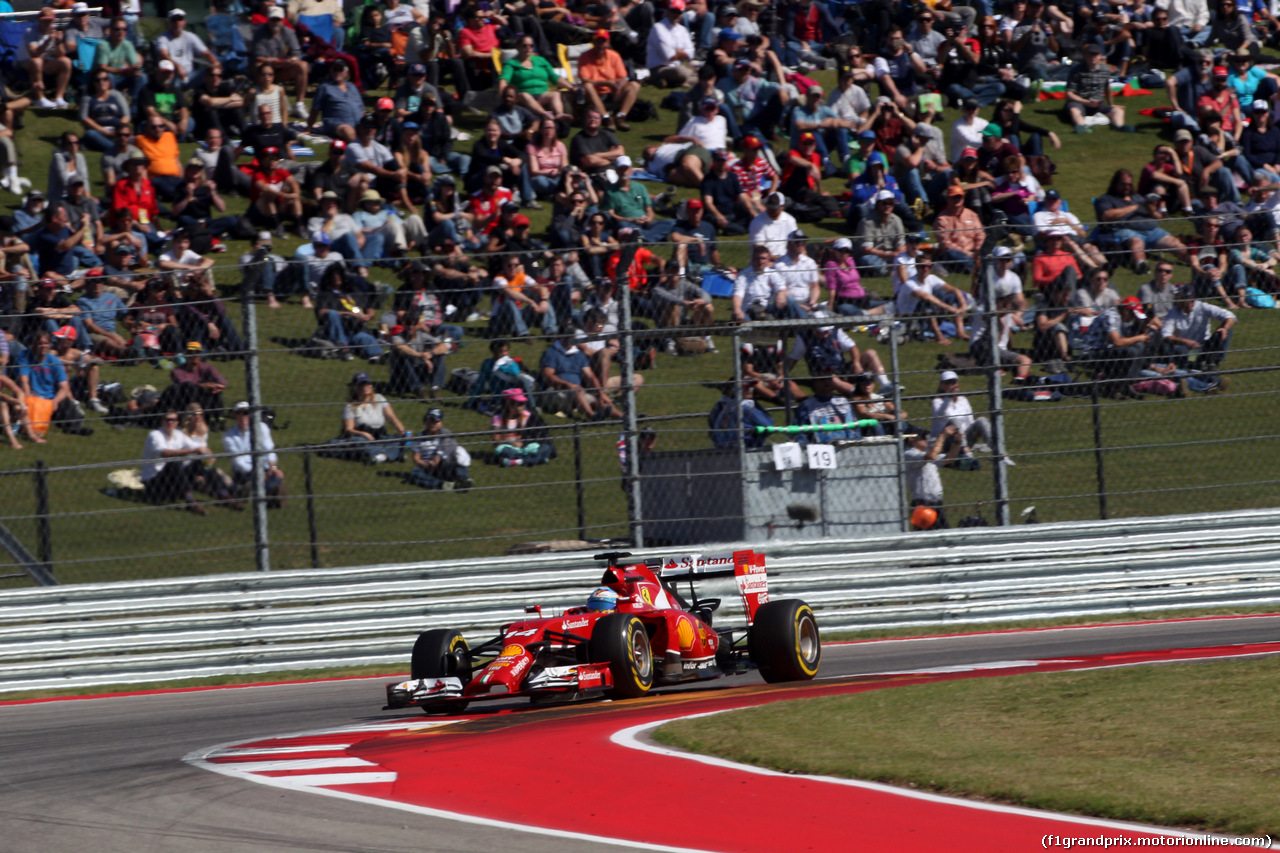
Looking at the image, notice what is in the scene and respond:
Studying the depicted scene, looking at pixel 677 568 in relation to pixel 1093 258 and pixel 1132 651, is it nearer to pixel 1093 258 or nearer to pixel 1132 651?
Answer: pixel 1132 651

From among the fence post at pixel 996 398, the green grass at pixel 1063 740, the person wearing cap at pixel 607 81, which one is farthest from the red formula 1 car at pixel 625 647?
the person wearing cap at pixel 607 81

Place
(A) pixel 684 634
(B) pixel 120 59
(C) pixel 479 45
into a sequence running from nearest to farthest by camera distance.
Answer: (A) pixel 684 634 → (B) pixel 120 59 → (C) pixel 479 45

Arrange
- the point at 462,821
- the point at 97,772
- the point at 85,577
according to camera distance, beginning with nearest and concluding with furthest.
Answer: the point at 462,821, the point at 97,772, the point at 85,577

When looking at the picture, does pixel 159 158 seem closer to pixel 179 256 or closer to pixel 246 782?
pixel 179 256

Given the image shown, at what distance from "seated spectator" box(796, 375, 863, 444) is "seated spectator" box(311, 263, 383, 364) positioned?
3.41 metres

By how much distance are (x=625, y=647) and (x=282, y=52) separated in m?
12.8

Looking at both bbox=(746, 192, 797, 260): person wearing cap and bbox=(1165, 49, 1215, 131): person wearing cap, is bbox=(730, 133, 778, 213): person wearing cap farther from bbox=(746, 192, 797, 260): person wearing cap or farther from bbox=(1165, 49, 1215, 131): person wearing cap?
bbox=(1165, 49, 1215, 131): person wearing cap

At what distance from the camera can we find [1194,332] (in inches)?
496

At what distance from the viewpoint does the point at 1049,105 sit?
23.5 meters

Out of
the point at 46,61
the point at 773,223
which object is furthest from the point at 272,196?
the point at 773,223

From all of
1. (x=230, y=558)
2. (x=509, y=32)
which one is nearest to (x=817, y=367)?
(x=230, y=558)

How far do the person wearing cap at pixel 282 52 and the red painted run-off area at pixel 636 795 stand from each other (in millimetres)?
12612

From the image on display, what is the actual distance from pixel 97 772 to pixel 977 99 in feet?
58.5

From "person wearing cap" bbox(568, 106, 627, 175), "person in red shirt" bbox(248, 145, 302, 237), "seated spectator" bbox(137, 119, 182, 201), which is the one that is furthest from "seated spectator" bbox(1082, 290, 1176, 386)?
"seated spectator" bbox(137, 119, 182, 201)
